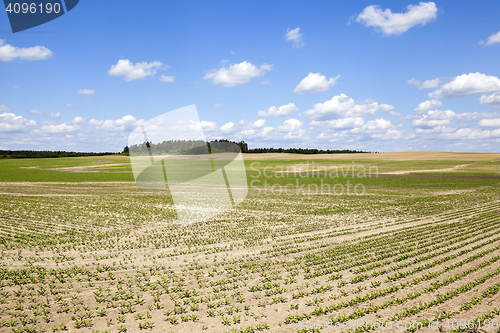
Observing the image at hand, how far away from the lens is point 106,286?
12.3 m

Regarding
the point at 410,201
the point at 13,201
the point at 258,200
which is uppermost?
the point at 13,201

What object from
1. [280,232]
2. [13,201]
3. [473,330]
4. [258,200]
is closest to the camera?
[473,330]

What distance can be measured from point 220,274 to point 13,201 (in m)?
33.4

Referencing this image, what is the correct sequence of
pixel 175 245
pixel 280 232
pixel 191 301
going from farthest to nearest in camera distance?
pixel 280 232
pixel 175 245
pixel 191 301

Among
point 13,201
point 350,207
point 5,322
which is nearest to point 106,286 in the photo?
point 5,322

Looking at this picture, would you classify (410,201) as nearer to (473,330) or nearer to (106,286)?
(473,330)

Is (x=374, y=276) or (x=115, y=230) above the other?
(x=115, y=230)

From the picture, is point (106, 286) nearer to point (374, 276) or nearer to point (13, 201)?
point (374, 276)

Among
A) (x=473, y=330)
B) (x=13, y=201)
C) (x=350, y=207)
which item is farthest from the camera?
(x=13, y=201)

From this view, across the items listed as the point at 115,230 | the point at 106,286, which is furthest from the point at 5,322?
the point at 115,230

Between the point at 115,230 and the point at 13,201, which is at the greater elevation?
the point at 13,201

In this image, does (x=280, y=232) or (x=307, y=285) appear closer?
(x=307, y=285)

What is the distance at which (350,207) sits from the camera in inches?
1214

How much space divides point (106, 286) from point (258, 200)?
25.1 meters
